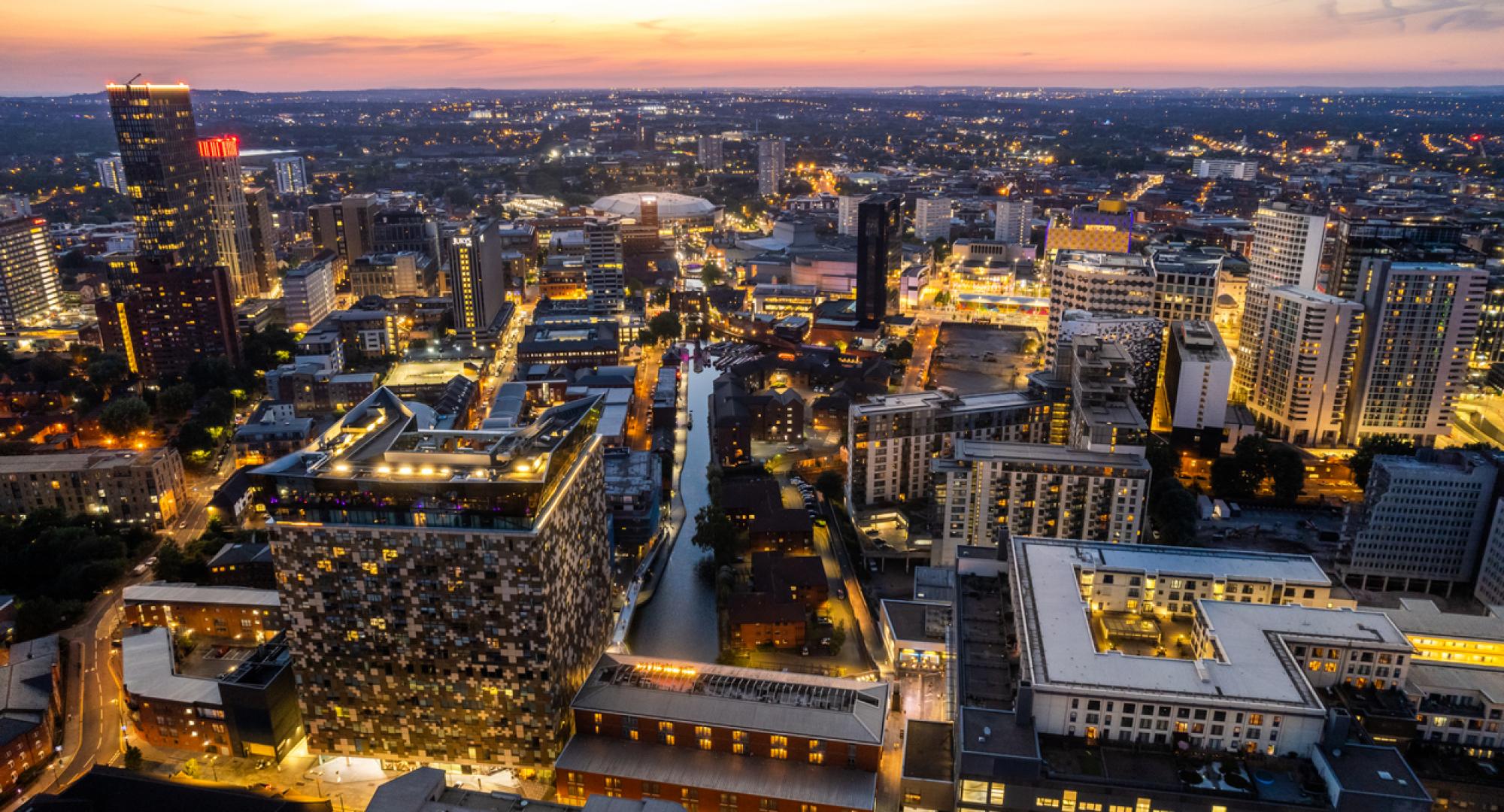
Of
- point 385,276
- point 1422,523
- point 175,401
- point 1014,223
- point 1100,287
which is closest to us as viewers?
point 1422,523

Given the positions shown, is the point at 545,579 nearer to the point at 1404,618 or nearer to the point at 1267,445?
the point at 1404,618

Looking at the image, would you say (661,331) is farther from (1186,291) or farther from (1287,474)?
(1287,474)

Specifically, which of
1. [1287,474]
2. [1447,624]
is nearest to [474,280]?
[1287,474]

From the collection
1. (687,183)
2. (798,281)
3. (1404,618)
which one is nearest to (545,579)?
(1404,618)

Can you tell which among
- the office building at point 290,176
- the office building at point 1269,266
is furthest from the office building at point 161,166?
the office building at point 1269,266

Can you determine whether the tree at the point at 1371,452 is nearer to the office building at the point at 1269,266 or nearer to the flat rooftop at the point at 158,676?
the office building at the point at 1269,266

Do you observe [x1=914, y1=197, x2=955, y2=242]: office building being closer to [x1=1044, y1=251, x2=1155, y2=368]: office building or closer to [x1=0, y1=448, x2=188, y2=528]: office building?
[x1=1044, y1=251, x2=1155, y2=368]: office building
